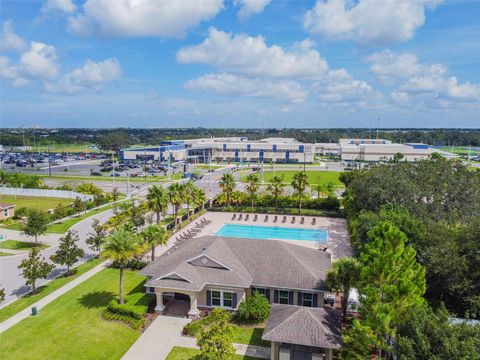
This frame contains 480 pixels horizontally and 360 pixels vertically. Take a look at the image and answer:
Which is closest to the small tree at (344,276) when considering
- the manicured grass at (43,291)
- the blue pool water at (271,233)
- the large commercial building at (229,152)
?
the blue pool water at (271,233)

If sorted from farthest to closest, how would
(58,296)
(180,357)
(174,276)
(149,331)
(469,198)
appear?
(469,198), (58,296), (174,276), (149,331), (180,357)

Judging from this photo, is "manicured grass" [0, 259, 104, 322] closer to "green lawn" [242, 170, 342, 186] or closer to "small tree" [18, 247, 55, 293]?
"small tree" [18, 247, 55, 293]

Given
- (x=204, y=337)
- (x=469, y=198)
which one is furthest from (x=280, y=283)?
(x=469, y=198)

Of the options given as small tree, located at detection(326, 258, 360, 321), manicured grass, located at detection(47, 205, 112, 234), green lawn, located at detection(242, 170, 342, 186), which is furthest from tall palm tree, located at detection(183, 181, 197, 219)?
green lawn, located at detection(242, 170, 342, 186)

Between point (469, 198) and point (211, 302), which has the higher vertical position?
point (469, 198)

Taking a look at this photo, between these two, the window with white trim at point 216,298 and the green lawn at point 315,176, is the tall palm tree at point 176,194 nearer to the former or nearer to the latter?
the window with white trim at point 216,298

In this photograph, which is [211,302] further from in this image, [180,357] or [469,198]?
[469,198]
